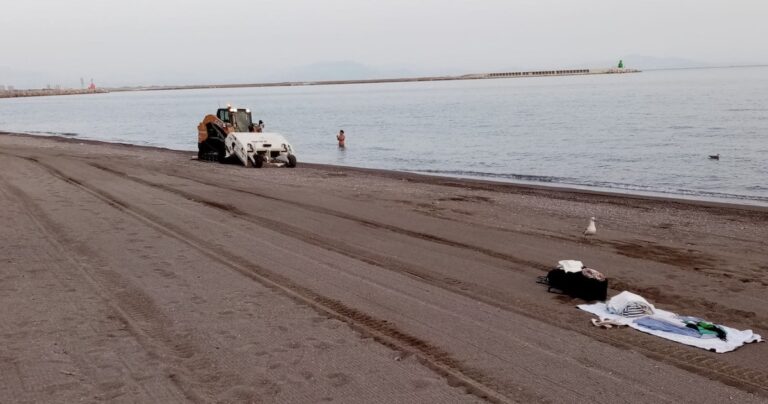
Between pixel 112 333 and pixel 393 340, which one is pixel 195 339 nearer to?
pixel 112 333

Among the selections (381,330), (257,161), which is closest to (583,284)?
(381,330)

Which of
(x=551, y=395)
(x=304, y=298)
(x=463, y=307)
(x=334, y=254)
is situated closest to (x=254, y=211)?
(x=334, y=254)

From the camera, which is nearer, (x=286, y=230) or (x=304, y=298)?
(x=304, y=298)

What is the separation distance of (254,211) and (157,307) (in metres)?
7.03

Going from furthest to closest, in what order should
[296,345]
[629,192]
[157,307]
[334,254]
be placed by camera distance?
[629,192] → [334,254] → [157,307] → [296,345]

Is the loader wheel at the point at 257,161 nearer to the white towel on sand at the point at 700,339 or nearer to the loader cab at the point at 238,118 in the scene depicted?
the loader cab at the point at 238,118

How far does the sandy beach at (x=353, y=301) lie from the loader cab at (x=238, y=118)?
11457mm

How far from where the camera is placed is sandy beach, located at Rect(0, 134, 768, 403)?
5449 millimetres

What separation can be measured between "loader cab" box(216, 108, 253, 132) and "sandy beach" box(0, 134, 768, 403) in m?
11.5

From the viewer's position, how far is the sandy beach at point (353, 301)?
545 centimetres

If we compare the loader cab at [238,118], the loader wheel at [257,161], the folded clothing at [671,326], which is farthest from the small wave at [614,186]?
the folded clothing at [671,326]

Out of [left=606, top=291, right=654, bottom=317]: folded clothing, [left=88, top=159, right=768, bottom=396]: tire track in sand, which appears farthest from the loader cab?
[left=606, top=291, right=654, bottom=317]: folded clothing

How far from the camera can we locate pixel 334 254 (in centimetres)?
1023

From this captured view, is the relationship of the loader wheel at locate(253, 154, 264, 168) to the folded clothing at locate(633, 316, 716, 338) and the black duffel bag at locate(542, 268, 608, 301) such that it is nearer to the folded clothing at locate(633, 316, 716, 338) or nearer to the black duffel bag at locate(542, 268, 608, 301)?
the black duffel bag at locate(542, 268, 608, 301)
